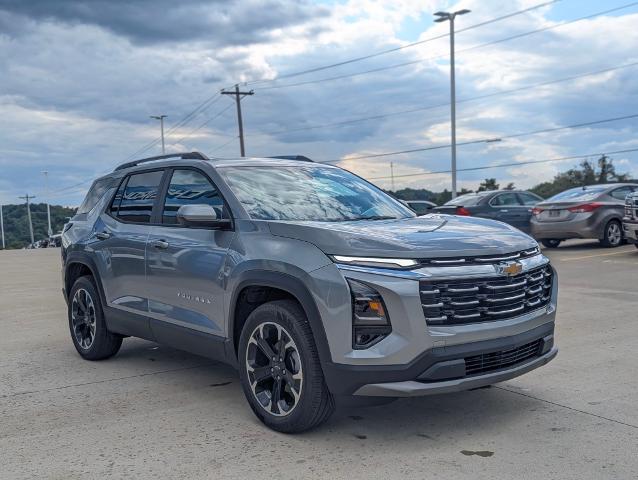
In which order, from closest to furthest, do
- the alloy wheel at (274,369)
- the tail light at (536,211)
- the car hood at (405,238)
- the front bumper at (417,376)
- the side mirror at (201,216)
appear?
the front bumper at (417,376) → the car hood at (405,238) → the alloy wheel at (274,369) → the side mirror at (201,216) → the tail light at (536,211)

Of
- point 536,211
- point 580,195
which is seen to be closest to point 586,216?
point 580,195

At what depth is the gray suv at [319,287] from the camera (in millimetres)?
3895

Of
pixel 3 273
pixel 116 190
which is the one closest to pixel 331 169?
pixel 116 190

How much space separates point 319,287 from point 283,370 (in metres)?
0.65

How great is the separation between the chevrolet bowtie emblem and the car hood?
88 millimetres

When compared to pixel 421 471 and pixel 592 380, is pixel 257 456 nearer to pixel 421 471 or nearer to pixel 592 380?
pixel 421 471

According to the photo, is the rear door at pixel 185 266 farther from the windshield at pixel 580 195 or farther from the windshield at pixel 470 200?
the windshield at pixel 470 200

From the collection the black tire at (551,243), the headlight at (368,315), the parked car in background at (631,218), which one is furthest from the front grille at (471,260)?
the black tire at (551,243)

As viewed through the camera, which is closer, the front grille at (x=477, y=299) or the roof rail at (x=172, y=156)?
the front grille at (x=477, y=299)

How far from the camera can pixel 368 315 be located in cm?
389

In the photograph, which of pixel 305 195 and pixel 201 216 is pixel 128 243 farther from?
pixel 305 195

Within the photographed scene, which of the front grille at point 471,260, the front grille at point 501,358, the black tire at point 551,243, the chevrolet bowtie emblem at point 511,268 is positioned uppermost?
the front grille at point 471,260

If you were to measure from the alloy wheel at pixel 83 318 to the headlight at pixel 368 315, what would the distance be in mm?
3436

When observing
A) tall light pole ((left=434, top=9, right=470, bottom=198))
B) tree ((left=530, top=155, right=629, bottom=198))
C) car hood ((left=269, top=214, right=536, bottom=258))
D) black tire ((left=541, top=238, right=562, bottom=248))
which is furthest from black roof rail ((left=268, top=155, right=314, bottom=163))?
tree ((left=530, top=155, right=629, bottom=198))
